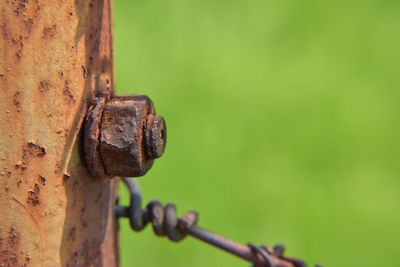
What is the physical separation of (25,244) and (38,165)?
0.07 meters

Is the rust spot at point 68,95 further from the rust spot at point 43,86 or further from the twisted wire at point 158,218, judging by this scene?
the twisted wire at point 158,218

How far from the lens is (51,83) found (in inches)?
13.2

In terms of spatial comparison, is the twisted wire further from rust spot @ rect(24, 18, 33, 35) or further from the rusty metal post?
rust spot @ rect(24, 18, 33, 35)

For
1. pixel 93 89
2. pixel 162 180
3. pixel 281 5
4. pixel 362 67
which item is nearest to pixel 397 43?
pixel 362 67

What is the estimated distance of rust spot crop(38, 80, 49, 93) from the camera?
328 mm

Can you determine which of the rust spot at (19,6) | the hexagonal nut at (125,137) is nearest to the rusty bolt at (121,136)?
the hexagonal nut at (125,137)

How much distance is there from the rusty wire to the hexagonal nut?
0.55 ft

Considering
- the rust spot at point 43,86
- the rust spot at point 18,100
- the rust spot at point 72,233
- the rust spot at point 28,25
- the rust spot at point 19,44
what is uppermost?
the rust spot at point 28,25

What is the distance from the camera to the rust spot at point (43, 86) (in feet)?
1.08

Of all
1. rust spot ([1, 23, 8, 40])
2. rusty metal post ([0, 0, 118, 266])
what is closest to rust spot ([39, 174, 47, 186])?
rusty metal post ([0, 0, 118, 266])

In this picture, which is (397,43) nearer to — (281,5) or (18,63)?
(281,5)

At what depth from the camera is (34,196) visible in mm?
337

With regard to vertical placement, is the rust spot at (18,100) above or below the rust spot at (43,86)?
below

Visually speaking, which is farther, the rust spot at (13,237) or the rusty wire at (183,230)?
the rusty wire at (183,230)
